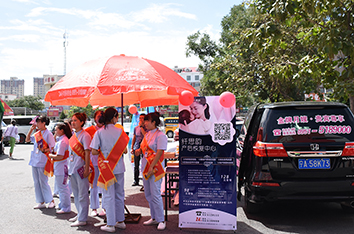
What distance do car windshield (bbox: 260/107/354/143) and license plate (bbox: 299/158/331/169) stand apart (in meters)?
0.29

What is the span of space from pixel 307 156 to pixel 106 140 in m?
2.92

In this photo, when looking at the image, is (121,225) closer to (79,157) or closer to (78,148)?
(79,157)

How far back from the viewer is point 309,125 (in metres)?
4.71

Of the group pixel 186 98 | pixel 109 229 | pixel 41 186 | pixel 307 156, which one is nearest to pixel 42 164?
pixel 41 186

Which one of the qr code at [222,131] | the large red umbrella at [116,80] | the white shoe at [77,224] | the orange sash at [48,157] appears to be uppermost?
the large red umbrella at [116,80]

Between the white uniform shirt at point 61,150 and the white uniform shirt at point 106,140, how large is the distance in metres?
1.12

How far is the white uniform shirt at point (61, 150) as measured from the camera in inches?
215

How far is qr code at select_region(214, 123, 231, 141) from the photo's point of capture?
4695mm

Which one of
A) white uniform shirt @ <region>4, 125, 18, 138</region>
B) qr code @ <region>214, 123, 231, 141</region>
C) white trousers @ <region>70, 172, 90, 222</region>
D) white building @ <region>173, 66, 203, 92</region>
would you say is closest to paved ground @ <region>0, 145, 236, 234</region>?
white trousers @ <region>70, 172, 90, 222</region>

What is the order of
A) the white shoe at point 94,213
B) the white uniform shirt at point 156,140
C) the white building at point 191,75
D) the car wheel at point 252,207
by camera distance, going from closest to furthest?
1. the white uniform shirt at point 156,140
2. the car wheel at point 252,207
3. the white shoe at point 94,213
4. the white building at point 191,75

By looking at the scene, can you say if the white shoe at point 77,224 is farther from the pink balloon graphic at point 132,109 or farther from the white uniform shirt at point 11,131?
the white uniform shirt at point 11,131

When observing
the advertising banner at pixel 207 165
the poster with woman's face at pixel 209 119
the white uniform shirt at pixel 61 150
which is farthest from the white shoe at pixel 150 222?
the white uniform shirt at pixel 61 150

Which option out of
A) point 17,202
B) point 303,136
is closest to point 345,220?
point 303,136

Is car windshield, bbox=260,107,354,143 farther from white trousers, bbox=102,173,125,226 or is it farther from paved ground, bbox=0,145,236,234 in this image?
white trousers, bbox=102,173,125,226
